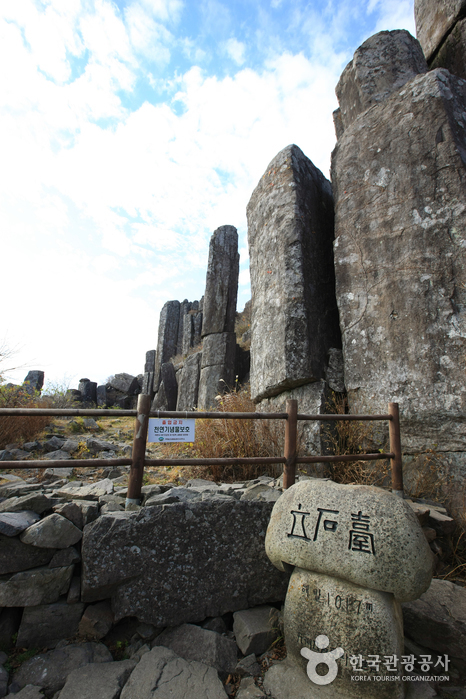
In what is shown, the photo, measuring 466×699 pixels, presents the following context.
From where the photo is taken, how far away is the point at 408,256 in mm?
3814

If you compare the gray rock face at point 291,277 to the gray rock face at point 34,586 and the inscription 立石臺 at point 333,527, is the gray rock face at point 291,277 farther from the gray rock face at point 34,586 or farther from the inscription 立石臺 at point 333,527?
the gray rock face at point 34,586

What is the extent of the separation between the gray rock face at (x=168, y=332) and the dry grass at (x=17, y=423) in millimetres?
6259

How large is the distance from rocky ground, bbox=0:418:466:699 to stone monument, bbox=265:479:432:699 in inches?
8.1

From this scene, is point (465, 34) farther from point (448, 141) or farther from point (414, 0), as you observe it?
point (448, 141)

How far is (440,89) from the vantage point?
4.00 meters

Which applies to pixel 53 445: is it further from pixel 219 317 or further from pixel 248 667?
pixel 219 317

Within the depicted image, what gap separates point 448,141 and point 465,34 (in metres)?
2.27

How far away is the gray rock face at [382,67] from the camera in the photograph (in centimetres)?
462

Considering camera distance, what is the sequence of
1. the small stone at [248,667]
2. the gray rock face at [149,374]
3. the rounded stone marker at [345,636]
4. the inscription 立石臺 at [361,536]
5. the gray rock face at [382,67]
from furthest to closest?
the gray rock face at [149,374], the gray rock face at [382,67], the small stone at [248,667], the inscription 立石臺 at [361,536], the rounded stone marker at [345,636]

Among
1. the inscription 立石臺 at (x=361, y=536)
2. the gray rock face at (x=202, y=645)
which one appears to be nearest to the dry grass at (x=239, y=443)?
the gray rock face at (x=202, y=645)

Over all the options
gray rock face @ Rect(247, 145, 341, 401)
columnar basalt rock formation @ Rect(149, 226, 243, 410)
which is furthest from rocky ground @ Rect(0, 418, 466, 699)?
columnar basalt rock formation @ Rect(149, 226, 243, 410)

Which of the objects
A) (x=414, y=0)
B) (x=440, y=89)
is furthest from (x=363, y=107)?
Result: (x=414, y=0)

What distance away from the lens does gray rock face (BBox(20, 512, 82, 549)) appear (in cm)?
227

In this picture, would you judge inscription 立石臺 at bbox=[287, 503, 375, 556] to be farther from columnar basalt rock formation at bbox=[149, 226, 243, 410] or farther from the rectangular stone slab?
columnar basalt rock formation at bbox=[149, 226, 243, 410]
